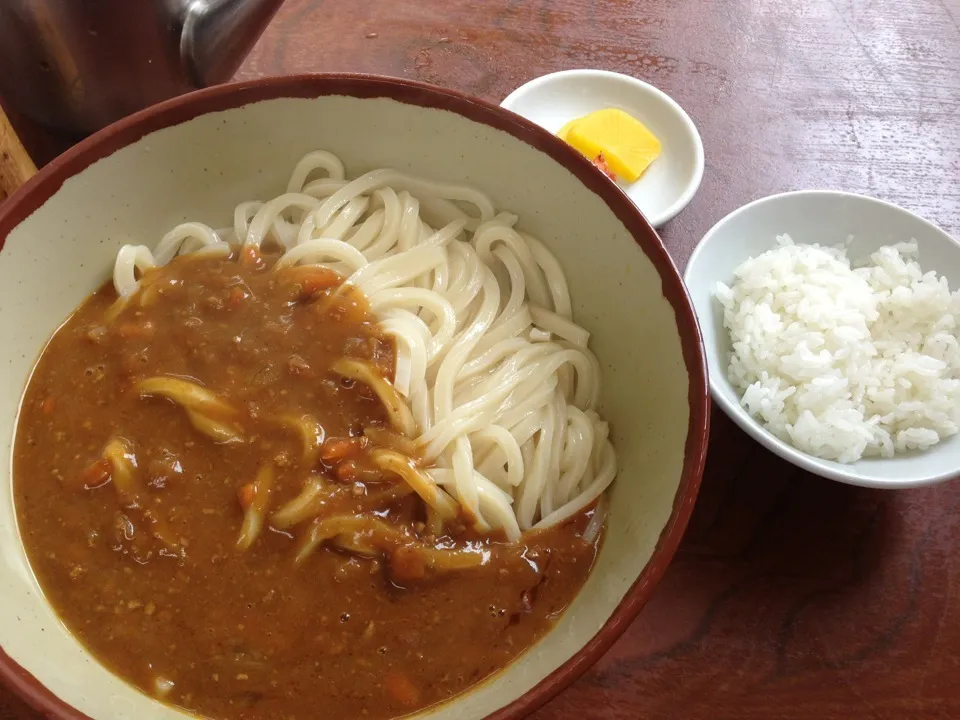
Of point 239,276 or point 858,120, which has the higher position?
point 239,276

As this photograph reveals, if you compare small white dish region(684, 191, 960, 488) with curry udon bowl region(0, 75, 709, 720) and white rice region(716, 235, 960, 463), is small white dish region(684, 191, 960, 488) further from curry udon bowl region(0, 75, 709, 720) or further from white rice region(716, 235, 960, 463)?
curry udon bowl region(0, 75, 709, 720)

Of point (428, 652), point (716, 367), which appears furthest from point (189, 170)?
point (716, 367)

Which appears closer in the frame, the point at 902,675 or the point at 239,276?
the point at 902,675

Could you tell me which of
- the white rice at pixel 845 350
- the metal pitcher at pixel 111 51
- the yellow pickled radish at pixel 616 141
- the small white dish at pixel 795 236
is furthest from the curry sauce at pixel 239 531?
the yellow pickled radish at pixel 616 141

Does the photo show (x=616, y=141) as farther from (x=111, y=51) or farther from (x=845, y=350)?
(x=111, y=51)

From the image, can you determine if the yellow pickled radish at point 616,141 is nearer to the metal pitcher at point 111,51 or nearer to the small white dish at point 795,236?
the small white dish at point 795,236

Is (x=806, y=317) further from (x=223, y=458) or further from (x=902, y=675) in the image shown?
(x=223, y=458)

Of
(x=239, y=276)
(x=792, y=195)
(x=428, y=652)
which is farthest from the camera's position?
(x=792, y=195)
